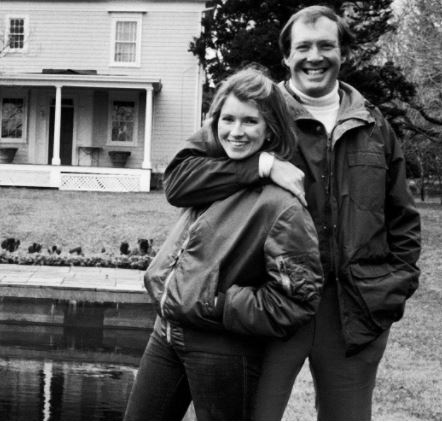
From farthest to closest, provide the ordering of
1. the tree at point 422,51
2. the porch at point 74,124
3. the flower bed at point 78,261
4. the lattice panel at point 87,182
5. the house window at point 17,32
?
the house window at point 17,32 < the porch at point 74,124 < the lattice panel at point 87,182 < the tree at point 422,51 < the flower bed at point 78,261

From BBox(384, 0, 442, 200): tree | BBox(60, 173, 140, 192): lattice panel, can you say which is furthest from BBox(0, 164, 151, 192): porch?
BBox(384, 0, 442, 200): tree

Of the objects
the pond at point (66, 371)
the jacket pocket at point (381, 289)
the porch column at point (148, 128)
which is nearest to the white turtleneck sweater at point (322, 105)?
the jacket pocket at point (381, 289)

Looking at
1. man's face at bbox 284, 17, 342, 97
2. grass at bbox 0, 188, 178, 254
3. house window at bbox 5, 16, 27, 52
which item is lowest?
grass at bbox 0, 188, 178, 254

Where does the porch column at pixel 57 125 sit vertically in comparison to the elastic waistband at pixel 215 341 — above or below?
above

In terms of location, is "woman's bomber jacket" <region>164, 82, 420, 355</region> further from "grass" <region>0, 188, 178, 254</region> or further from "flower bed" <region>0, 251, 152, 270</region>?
"grass" <region>0, 188, 178, 254</region>

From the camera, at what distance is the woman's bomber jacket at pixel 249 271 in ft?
7.61

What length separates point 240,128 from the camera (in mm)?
2451

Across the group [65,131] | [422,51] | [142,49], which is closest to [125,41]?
[142,49]

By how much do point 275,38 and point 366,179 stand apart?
1598cm

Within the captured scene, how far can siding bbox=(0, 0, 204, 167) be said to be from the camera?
23594 mm

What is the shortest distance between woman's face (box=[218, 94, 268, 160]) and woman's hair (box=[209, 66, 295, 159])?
18mm

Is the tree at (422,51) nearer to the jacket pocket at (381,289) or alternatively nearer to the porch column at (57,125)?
the porch column at (57,125)

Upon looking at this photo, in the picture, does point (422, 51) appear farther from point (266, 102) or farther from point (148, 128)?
point (266, 102)

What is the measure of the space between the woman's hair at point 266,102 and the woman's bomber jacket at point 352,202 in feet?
0.36
